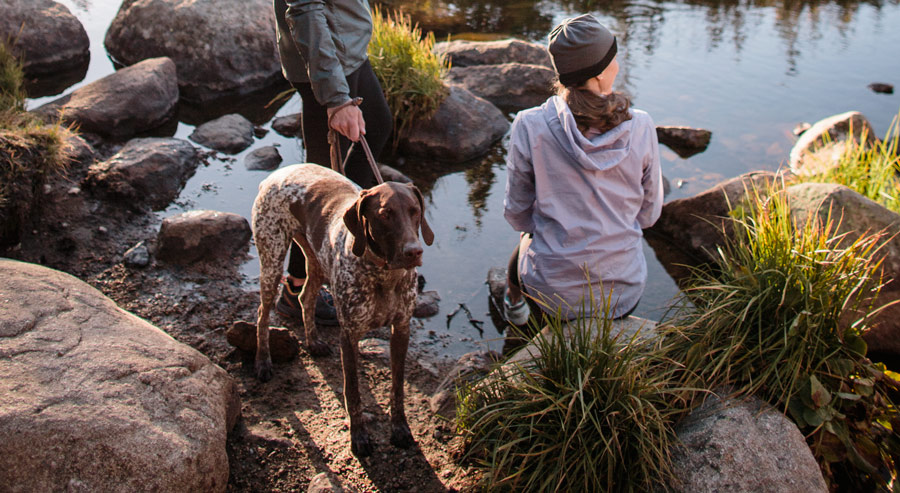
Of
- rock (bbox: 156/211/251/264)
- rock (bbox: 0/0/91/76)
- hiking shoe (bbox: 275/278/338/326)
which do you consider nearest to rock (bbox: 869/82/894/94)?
hiking shoe (bbox: 275/278/338/326)

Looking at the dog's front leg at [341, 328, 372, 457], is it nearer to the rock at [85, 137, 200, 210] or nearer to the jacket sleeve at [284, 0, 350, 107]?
the jacket sleeve at [284, 0, 350, 107]

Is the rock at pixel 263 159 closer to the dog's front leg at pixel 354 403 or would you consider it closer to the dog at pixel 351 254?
the dog at pixel 351 254

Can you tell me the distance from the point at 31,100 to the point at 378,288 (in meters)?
6.38

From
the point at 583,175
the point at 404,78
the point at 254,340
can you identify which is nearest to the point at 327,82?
the point at 583,175

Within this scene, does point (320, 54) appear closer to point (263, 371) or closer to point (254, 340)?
point (254, 340)

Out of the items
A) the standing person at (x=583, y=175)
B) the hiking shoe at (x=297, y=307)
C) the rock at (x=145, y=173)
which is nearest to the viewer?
the standing person at (x=583, y=175)

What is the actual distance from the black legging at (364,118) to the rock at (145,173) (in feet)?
7.00

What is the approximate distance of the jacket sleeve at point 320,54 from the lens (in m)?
3.52

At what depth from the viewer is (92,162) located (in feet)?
19.9

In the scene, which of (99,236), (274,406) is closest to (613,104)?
(274,406)

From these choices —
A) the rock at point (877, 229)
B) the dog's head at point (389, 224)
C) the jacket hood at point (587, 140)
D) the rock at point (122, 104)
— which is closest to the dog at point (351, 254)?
the dog's head at point (389, 224)

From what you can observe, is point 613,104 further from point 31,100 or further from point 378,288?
point 31,100

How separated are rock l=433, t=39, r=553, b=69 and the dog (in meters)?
5.95

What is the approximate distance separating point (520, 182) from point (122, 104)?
201 inches
